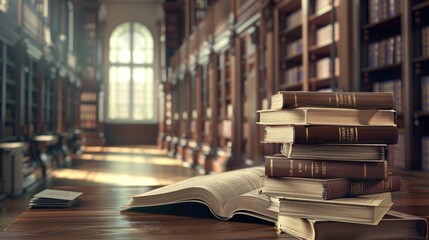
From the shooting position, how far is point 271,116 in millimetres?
1047

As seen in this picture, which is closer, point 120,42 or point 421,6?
point 421,6

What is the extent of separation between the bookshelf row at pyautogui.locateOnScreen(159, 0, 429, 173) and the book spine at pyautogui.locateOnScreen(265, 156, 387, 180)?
1.37 m

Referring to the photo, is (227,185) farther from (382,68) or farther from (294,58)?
(294,58)

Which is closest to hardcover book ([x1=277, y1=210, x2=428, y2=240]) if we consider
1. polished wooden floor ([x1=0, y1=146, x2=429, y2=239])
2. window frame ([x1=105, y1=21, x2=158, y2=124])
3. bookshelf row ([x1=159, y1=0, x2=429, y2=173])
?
bookshelf row ([x1=159, y1=0, x2=429, y2=173])

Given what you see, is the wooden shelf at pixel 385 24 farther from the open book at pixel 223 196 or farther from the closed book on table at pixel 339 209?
the closed book on table at pixel 339 209

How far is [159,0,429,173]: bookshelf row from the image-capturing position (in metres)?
3.43

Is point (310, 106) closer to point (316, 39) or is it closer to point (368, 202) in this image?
point (368, 202)

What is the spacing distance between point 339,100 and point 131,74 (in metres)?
17.9

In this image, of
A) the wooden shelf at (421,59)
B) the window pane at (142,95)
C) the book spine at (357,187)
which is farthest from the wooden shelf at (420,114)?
the window pane at (142,95)

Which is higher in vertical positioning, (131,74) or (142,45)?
(142,45)

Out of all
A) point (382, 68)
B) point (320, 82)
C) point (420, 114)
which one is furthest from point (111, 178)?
point (420, 114)

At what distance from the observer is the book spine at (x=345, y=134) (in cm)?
97

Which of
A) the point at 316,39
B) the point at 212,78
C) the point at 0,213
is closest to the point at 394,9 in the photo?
the point at 316,39

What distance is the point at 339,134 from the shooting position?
968 millimetres
